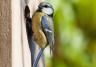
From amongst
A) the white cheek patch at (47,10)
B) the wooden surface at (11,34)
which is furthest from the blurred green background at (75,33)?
the wooden surface at (11,34)

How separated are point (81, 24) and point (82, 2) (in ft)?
0.31

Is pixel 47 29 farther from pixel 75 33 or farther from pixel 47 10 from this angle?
pixel 75 33

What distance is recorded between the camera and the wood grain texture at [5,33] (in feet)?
2.77

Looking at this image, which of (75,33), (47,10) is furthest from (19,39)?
(75,33)

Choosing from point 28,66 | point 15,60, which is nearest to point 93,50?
point 28,66

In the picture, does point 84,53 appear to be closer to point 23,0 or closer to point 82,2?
point 82,2

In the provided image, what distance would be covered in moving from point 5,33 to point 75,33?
0.62m

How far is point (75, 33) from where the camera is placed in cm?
144

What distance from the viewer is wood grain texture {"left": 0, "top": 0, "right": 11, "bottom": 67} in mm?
845

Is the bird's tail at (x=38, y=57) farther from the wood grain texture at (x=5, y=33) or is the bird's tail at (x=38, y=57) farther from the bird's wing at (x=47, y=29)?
the wood grain texture at (x=5, y=33)

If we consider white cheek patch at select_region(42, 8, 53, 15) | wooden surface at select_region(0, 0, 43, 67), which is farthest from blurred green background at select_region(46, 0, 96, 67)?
wooden surface at select_region(0, 0, 43, 67)

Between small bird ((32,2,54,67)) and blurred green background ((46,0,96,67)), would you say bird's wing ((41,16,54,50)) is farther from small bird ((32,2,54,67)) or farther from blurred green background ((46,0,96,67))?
blurred green background ((46,0,96,67))

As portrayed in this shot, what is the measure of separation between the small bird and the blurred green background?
35 centimetres

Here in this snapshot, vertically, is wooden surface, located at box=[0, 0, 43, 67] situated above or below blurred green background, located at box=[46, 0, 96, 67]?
above
